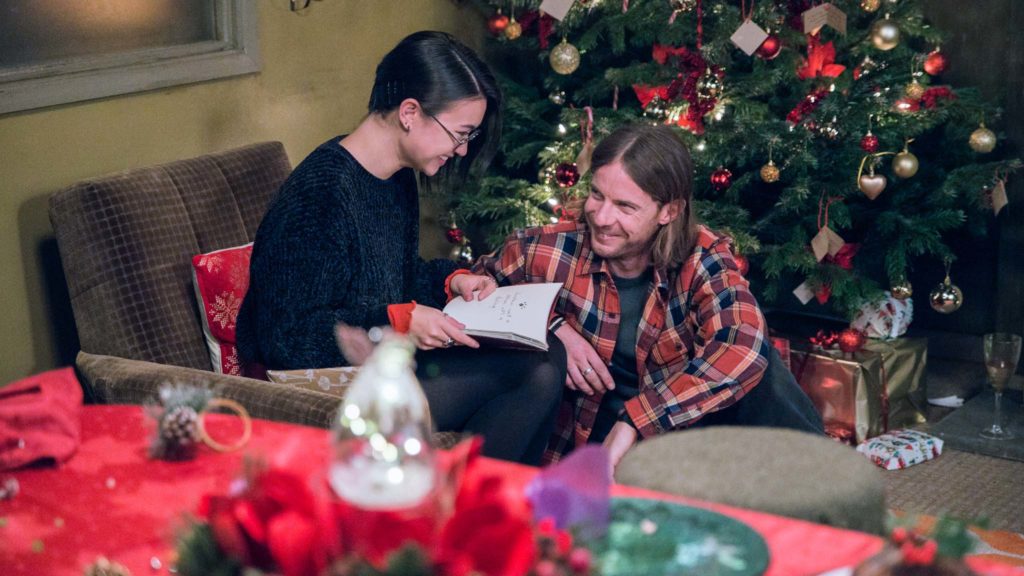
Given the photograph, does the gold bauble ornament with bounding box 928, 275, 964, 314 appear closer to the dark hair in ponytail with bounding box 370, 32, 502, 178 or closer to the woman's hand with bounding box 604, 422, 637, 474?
the woman's hand with bounding box 604, 422, 637, 474

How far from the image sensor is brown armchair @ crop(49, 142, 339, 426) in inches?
85.2

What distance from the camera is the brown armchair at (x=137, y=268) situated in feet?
7.10

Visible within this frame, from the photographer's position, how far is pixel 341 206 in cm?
214

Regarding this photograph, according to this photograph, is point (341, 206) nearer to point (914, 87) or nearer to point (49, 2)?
point (49, 2)

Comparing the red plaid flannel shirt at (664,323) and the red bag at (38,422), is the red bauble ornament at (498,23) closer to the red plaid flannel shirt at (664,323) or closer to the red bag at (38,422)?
the red plaid flannel shirt at (664,323)

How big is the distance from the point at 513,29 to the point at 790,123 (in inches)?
35.1

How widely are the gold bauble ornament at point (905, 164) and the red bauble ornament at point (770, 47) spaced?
1.41ft

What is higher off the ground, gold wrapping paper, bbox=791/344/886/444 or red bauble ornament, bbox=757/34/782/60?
red bauble ornament, bbox=757/34/782/60

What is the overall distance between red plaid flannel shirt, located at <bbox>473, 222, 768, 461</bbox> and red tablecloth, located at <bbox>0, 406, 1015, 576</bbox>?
0.85 m

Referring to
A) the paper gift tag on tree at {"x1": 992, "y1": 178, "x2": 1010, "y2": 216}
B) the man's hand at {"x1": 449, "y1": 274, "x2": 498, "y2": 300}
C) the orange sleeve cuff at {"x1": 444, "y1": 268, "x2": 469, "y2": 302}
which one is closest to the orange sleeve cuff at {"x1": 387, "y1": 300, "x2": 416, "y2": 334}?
the man's hand at {"x1": 449, "y1": 274, "x2": 498, "y2": 300}

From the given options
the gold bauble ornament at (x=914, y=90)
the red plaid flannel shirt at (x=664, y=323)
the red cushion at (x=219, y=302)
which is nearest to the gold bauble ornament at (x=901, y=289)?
the gold bauble ornament at (x=914, y=90)

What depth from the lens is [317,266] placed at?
2.06 meters

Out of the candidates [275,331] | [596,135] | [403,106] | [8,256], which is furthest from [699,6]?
[8,256]

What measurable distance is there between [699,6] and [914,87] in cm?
61
